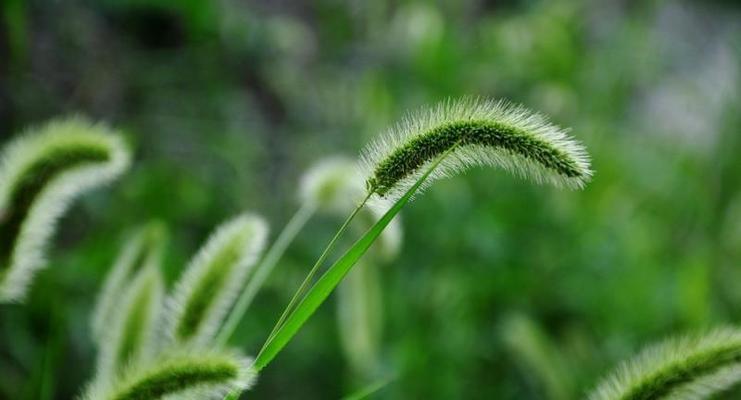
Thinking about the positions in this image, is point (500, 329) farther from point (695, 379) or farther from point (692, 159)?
point (692, 159)

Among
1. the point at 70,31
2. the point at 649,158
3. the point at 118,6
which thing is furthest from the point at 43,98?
the point at 649,158

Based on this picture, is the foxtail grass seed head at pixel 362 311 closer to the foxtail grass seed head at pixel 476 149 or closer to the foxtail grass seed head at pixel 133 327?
the foxtail grass seed head at pixel 133 327

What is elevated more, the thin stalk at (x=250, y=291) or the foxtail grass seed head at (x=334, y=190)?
the foxtail grass seed head at (x=334, y=190)

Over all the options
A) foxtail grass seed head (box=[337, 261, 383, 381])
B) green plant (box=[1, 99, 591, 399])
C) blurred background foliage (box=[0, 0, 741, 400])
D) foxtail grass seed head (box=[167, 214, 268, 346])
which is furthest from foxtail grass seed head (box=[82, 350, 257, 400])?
blurred background foliage (box=[0, 0, 741, 400])

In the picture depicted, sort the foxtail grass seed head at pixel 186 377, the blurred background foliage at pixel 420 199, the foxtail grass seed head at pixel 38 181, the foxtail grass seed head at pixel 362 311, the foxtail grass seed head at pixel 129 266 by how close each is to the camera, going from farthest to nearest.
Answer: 1. the blurred background foliage at pixel 420 199
2. the foxtail grass seed head at pixel 362 311
3. the foxtail grass seed head at pixel 129 266
4. the foxtail grass seed head at pixel 38 181
5. the foxtail grass seed head at pixel 186 377

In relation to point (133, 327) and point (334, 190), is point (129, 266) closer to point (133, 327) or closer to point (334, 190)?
point (133, 327)

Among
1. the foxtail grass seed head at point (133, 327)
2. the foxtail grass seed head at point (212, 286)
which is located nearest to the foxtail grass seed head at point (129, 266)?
the foxtail grass seed head at point (133, 327)

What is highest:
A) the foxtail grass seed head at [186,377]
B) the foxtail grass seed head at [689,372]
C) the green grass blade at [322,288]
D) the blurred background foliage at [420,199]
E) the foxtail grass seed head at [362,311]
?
the blurred background foliage at [420,199]
